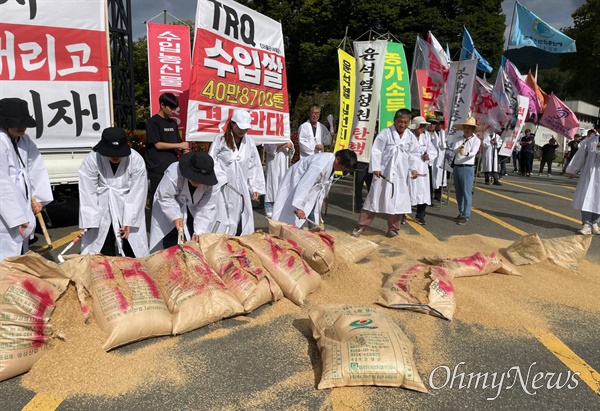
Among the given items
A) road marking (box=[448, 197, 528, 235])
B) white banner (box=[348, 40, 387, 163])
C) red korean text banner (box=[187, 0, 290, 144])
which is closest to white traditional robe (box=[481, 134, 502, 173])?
road marking (box=[448, 197, 528, 235])

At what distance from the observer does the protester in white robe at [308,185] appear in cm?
434

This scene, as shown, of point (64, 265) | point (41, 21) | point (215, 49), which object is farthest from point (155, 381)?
point (41, 21)

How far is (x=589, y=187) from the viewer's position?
634 centimetres

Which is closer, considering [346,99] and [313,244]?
[313,244]

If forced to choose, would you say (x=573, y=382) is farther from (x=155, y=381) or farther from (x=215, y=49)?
(x=215, y=49)

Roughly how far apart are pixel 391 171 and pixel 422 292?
2.72 m

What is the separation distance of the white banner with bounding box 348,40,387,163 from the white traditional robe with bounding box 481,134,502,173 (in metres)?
6.26

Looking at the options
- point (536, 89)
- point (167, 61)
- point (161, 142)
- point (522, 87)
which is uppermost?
point (536, 89)

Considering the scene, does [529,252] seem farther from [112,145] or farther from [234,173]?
[112,145]

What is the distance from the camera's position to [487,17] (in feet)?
56.4

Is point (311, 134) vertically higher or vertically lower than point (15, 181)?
higher

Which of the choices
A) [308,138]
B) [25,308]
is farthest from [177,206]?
[308,138]

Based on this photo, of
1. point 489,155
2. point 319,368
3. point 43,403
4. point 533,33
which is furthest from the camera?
point 489,155

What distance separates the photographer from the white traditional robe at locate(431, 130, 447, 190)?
8.47 metres
